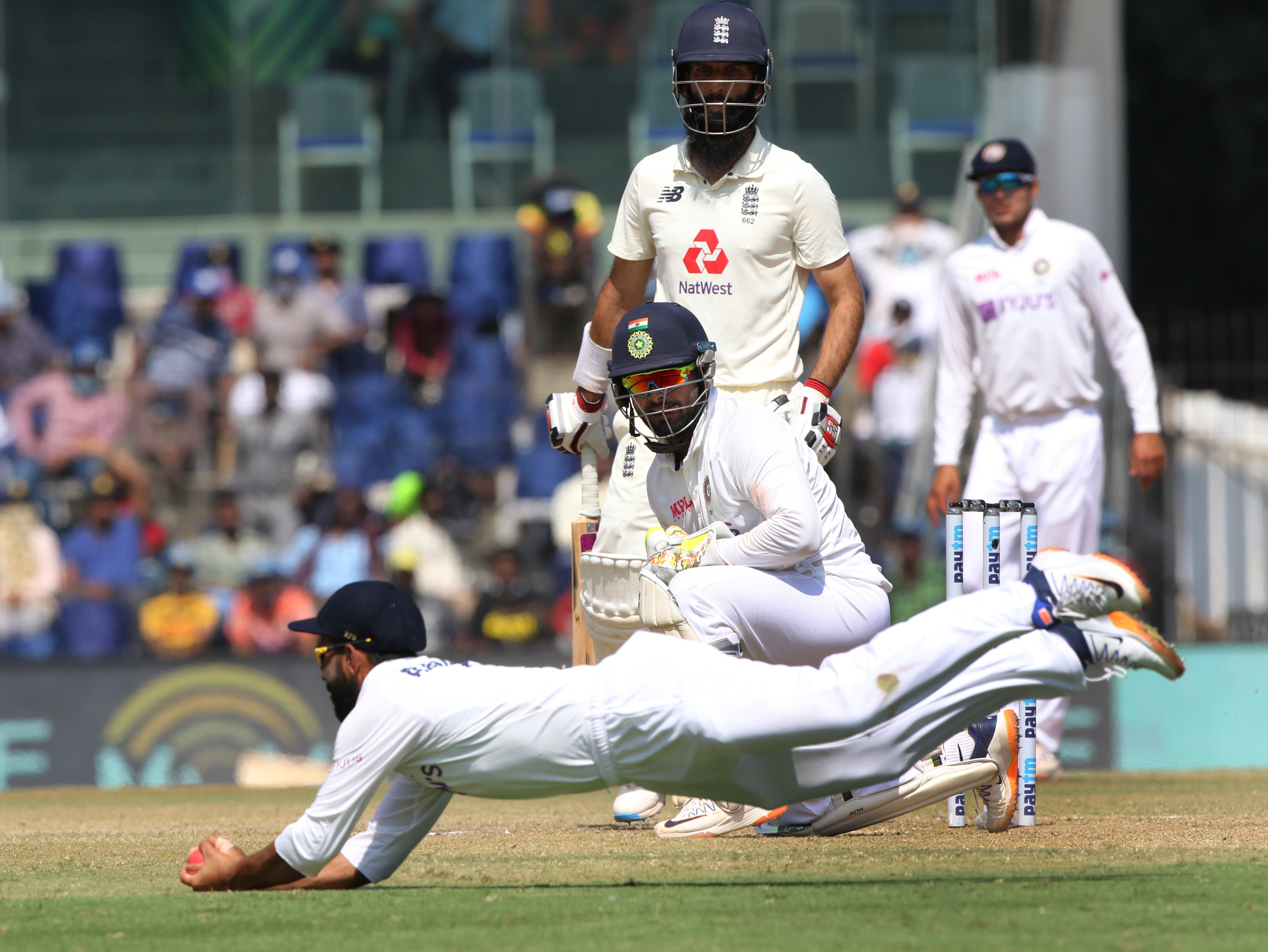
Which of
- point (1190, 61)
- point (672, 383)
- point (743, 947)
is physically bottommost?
point (743, 947)

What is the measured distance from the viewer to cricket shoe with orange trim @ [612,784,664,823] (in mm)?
6652

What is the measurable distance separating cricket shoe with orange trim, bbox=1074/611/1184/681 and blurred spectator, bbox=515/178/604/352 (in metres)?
10.3

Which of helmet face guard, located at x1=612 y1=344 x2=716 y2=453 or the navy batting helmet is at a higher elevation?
the navy batting helmet

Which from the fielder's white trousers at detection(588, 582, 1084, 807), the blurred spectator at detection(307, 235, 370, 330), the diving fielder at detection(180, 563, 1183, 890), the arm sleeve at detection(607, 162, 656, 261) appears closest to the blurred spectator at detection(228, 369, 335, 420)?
the blurred spectator at detection(307, 235, 370, 330)

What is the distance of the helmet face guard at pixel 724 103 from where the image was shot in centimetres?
639

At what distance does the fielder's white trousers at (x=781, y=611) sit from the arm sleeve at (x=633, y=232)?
5.90 ft

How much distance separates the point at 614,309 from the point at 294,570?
20.7 feet

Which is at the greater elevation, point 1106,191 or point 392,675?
point 1106,191

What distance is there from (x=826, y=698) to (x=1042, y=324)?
374cm

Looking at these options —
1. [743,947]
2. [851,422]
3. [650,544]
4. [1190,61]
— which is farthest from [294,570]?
[1190,61]

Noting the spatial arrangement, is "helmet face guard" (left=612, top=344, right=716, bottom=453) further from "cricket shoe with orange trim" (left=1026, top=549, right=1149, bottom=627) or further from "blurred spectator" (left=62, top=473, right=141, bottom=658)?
"blurred spectator" (left=62, top=473, right=141, bottom=658)

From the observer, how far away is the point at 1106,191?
44.8 ft

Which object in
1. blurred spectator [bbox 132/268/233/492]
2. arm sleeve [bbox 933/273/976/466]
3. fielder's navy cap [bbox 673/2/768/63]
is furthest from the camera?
blurred spectator [bbox 132/268/233/492]

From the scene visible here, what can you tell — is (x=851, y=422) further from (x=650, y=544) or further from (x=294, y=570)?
(x=650, y=544)
